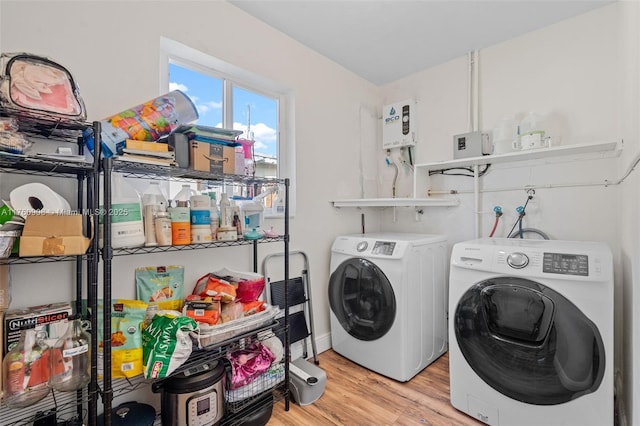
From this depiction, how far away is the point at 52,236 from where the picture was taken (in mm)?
1012

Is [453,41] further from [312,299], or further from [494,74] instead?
[312,299]

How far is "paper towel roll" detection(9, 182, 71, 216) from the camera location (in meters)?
1.05

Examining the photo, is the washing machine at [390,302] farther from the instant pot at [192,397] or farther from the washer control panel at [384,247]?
the instant pot at [192,397]

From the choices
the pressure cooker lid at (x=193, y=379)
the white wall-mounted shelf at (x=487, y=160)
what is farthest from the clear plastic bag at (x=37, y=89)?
the white wall-mounted shelf at (x=487, y=160)

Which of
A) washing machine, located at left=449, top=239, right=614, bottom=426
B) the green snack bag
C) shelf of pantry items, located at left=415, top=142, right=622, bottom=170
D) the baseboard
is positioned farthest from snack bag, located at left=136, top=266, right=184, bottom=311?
shelf of pantry items, located at left=415, top=142, right=622, bottom=170

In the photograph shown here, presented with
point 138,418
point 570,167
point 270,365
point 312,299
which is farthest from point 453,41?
point 138,418

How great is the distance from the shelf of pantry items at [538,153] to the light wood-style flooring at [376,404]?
1.57 m

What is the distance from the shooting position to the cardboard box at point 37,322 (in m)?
1.08

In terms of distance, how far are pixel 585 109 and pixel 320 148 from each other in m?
1.85

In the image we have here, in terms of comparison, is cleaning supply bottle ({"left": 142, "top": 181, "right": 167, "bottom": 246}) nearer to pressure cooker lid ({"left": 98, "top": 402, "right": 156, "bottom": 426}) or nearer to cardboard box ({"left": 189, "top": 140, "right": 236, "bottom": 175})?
cardboard box ({"left": 189, "top": 140, "right": 236, "bottom": 175})

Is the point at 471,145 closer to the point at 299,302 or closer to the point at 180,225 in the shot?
the point at 299,302

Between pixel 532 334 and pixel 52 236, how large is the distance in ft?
6.71

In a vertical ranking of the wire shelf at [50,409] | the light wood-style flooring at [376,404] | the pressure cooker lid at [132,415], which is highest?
the wire shelf at [50,409]

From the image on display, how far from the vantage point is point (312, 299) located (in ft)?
7.98
